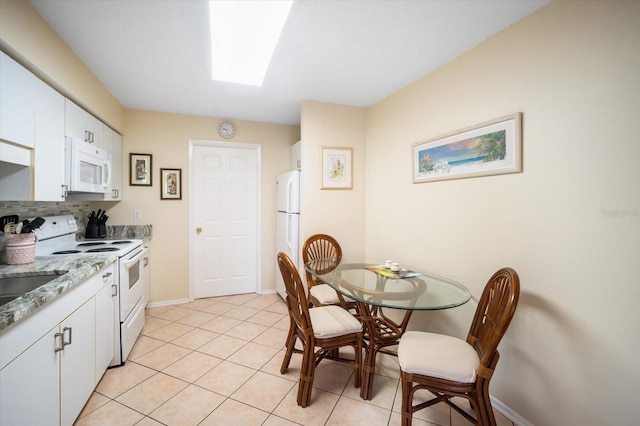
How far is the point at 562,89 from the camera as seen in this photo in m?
1.44

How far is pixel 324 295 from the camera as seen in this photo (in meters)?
2.37

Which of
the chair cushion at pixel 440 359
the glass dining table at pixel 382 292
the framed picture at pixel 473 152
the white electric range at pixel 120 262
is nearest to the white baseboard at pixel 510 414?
the chair cushion at pixel 440 359

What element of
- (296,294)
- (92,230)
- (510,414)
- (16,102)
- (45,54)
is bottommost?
(510,414)

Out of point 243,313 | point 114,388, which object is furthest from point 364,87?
point 114,388

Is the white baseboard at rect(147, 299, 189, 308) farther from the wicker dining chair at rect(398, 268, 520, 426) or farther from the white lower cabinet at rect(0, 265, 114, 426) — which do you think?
the wicker dining chair at rect(398, 268, 520, 426)

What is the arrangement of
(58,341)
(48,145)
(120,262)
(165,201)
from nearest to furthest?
(58,341), (48,145), (120,262), (165,201)

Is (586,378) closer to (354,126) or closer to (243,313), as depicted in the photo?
(354,126)

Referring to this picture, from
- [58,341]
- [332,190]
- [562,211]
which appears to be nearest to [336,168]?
[332,190]

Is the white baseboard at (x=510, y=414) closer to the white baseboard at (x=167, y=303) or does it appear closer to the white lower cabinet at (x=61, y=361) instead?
the white lower cabinet at (x=61, y=361)

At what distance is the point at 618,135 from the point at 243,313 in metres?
3.36

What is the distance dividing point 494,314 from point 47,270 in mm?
2480

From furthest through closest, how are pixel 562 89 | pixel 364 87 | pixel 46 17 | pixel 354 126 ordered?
pixel 354 126, pixel 364 87, pixel 46 17, pixel 562 89

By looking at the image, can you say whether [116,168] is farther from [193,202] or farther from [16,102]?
[16,102]

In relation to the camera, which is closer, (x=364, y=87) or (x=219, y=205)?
(x=364, y=87)
